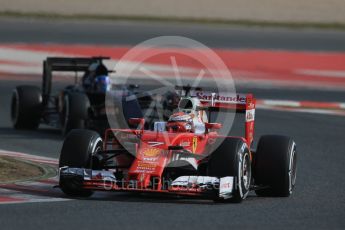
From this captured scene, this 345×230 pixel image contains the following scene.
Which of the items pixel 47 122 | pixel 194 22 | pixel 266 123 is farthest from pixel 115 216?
pixel 194 22

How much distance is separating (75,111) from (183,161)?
693cm

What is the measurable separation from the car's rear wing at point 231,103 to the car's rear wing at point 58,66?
694cm

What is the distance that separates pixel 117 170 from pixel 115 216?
148 centimetres

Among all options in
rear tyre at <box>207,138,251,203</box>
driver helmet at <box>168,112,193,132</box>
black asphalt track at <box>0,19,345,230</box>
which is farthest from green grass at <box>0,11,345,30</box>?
rear tyre at <box>207,138,251,203</box>

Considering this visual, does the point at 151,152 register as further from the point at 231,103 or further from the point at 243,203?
the point at 231,103

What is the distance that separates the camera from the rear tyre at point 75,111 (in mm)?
18828

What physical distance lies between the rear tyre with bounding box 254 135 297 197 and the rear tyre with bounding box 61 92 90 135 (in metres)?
6.53

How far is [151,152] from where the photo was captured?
1211 cm

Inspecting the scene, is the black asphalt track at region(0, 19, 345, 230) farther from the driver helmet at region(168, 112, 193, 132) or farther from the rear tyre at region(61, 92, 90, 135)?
the driver helmet at region(168, 112, 193, 132)

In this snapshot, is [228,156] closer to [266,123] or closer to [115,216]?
[115,216]

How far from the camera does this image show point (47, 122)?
66.6 feet

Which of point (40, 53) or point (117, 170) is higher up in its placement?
point (40, 53)

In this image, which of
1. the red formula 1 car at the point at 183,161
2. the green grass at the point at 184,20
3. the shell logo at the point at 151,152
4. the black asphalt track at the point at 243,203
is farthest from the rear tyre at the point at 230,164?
the green grass at the point at 184,20

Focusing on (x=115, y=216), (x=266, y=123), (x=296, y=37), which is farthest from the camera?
(x=296, y=37)
